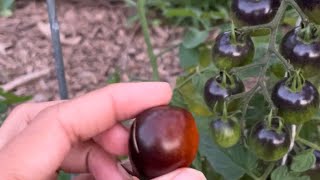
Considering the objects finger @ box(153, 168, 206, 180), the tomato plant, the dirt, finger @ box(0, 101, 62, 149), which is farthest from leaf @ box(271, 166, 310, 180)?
the dirt

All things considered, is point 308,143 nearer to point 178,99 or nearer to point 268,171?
point 268,171

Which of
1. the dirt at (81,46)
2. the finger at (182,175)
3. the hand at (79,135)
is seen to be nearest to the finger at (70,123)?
the hand at (79,135)

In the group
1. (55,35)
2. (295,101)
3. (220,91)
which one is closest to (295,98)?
(295,101)

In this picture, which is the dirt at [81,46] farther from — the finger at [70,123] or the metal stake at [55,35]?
the finger at [70,123]

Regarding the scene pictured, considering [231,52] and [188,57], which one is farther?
[188,57]

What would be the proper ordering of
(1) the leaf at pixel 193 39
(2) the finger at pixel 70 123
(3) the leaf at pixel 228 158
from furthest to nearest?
(1) the leaf at pixel 193 39 < (3) the leaf at pixel 228 158 < (2) the finger at pixel 70 123

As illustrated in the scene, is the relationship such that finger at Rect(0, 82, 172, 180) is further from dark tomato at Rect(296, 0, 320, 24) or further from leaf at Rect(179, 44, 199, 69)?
leaf at Rect(179, 44, 199, 69)

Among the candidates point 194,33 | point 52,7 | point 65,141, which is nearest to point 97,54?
Result: point 194,33
